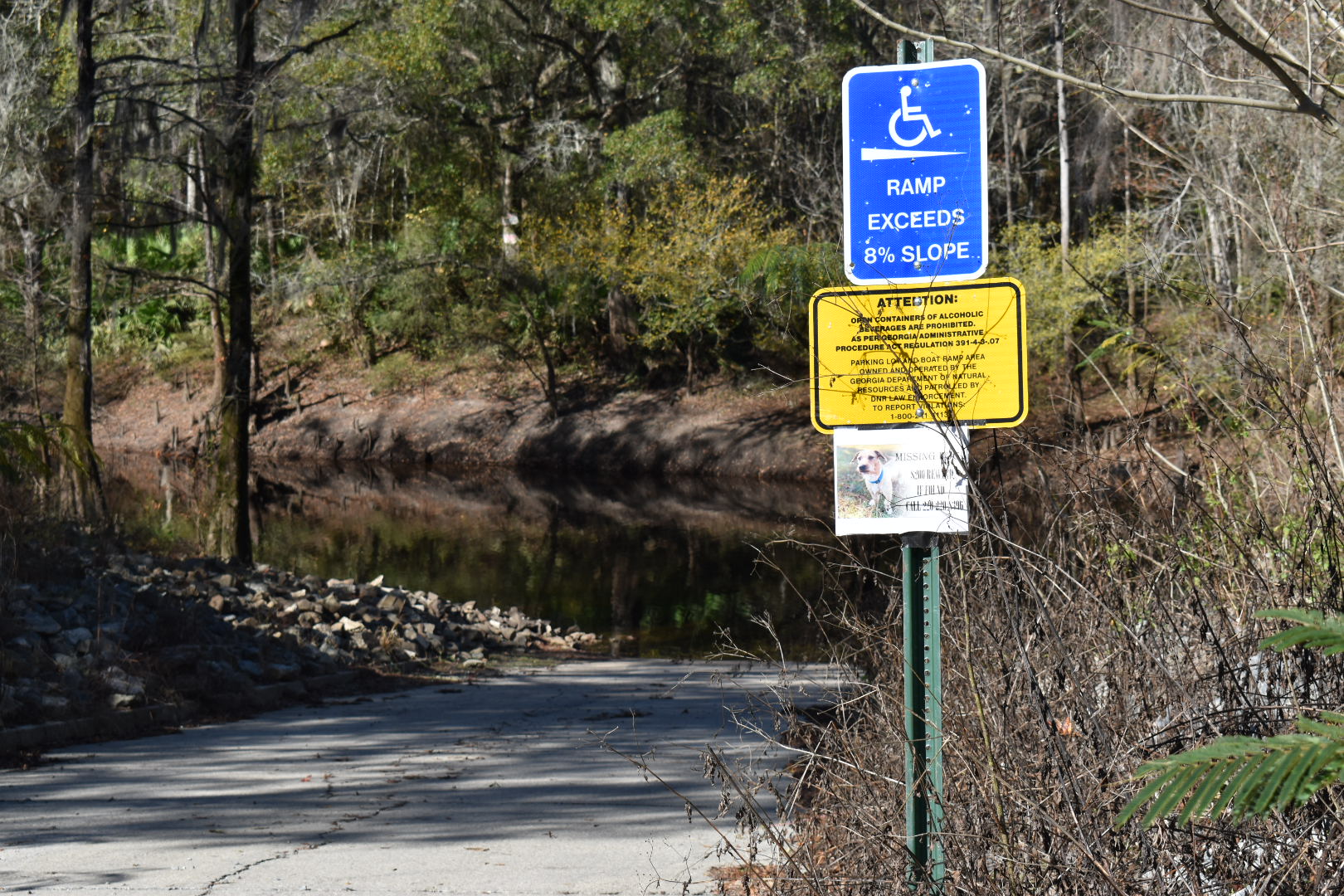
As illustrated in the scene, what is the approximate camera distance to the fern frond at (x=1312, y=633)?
268cm

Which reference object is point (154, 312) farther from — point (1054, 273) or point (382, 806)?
point (382, 806)

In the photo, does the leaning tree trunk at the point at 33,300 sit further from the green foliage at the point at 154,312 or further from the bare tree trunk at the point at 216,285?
the green foliage at the point at 154,312

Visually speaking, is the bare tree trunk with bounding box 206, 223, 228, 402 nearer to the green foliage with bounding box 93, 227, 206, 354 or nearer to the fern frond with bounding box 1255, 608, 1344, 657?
the green foliage with bounding box 93, 227, 206, 354

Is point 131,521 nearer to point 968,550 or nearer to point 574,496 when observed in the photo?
point 574,496

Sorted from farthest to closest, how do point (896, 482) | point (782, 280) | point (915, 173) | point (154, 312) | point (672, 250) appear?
1. point (154, 312)
2. point (672, 250)
3. point (782, 280)
4. point (915, 173)
5. point (896, 482)

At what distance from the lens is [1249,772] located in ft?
8.11

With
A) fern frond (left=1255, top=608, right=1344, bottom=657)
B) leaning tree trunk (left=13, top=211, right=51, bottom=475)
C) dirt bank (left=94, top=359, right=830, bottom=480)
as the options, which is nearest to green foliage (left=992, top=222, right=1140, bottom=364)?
dirt bank (left=94, top=359, right=830, bottom=480)

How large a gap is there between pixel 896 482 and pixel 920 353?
0.35 metres

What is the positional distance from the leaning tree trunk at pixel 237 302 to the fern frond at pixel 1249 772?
1628 centimetres

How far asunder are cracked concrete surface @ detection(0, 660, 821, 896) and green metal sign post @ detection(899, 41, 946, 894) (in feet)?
2.77

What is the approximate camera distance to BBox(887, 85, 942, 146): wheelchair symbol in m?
3.71

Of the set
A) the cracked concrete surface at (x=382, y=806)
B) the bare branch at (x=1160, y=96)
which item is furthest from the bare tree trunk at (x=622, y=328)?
the bare branch at (x=1160, y=96)

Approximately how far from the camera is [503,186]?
127 feet

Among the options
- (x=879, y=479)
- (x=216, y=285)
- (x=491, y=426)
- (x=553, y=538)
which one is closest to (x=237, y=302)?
(x=553, y=538)
